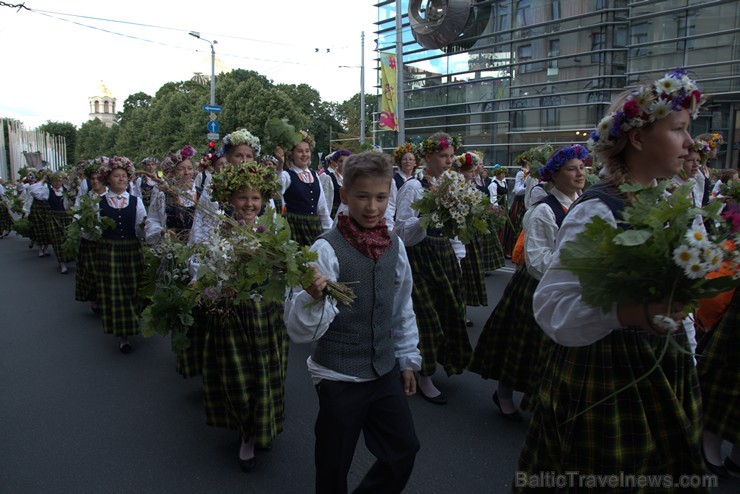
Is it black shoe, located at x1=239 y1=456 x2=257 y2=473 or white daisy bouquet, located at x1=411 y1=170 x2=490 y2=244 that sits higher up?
white daisy bouquet, located at x1=411 y1=170 x2=490 y2=244

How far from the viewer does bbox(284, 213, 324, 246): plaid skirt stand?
257 inches

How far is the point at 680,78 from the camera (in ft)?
6.67

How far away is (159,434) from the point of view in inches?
160

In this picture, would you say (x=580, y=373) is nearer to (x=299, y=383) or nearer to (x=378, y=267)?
(x=378, y=267)

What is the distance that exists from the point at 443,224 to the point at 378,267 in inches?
72.3

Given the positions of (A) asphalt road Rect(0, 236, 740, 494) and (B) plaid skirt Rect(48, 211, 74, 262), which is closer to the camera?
(A) asphalt road Rect(0, 236, 740, 494)

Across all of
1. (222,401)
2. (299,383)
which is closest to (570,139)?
(299,383)

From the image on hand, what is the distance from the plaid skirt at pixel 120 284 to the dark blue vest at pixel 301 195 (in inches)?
78.1

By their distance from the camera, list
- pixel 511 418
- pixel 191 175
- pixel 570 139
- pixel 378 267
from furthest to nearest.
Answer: pixel 570 139 < pixel 191 175 < pixel 511 418 < pixel 378 267

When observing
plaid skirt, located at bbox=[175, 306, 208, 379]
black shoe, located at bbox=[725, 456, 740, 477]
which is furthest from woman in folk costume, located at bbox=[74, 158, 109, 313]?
black shoe, located at bbox=[725, 456, 740, 477]

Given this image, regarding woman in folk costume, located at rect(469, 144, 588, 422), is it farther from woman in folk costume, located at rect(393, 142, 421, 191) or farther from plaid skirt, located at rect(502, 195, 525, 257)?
plaid skirt, located at rect(502, 195, 525, 257)

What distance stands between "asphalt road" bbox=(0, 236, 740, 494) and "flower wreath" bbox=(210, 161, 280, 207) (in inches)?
72.3

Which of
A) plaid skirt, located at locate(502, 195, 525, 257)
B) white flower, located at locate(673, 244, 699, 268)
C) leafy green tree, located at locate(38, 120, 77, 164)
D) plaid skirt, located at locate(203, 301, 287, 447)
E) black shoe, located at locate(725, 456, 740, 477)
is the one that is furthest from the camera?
leafy green tree, located at locate(38, 120, 77, 164)

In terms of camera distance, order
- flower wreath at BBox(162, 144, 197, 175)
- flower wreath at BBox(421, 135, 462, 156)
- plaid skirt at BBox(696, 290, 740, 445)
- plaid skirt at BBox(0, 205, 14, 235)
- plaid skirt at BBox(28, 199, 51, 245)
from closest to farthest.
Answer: plaid skirt at BBox(696, 290, 740, 445)
flower wreath at BBox(421, 135, 462, 156)
flower wreath at BBox(162, 144, 197, 175)
plaid skirt at BBox(28, 199, 51, 245)
plaid skirt at BBox(0, 205, 14, 235)
